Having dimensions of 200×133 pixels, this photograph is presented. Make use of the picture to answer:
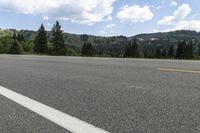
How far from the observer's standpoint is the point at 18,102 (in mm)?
5449

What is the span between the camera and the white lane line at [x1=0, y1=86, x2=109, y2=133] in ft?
12.1

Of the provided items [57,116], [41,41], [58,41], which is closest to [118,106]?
[57,116]

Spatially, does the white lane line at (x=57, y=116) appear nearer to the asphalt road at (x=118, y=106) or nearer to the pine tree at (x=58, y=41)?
the asphalt road at (x=118, y=106)

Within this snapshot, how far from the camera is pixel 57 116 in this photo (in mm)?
4352

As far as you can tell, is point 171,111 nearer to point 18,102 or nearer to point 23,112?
point 23,112

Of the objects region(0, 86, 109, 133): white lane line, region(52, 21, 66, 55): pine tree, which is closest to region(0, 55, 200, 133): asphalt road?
region(0, 86, 109, 133): white lane line

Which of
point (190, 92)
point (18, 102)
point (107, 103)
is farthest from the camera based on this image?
point (190, 92)

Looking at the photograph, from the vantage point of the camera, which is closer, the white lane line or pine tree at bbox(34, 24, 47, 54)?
the white lane line

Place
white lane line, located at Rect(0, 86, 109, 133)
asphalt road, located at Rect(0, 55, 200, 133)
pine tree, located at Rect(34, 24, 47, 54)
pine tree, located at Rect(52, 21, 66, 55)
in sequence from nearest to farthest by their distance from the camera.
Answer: white lane line, located at Rect(0, 86, 109, 133)
asphalt road, located at Rect(0, 55, 200, 133)
pine tree, located at Rect(52, 21, 66, 55)
pine tree, located at Rect(34, 24, 47, 54)

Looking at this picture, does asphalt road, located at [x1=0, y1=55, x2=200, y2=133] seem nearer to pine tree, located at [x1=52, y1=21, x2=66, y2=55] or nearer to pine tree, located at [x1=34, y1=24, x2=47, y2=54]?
pine tree, located at [x1=52, y1=21, x2=66, y2=55]

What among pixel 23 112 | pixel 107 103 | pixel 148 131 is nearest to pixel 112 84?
pixel 107 103

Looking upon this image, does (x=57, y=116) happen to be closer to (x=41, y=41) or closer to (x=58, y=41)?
(x=58, y=41)

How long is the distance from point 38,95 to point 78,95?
2.22 ft

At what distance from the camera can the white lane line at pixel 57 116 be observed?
3.68 meters
